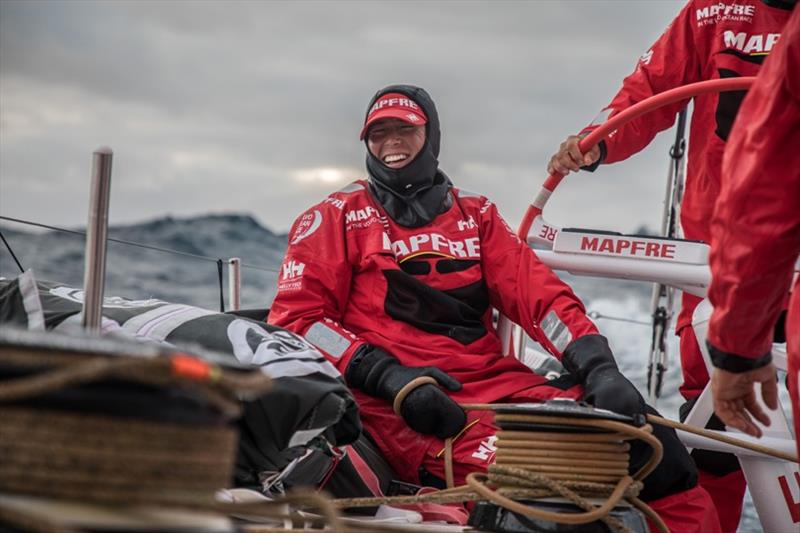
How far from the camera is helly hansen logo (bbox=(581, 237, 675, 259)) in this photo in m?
3.38

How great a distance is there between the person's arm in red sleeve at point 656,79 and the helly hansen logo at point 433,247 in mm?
677

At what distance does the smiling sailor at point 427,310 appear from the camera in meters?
2.95

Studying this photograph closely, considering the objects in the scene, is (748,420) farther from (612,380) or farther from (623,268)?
(623,268)

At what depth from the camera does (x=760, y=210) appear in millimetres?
1845

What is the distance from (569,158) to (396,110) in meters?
0.57

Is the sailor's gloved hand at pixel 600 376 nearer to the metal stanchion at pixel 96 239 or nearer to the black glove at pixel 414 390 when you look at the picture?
the black glove at pixel 414 390

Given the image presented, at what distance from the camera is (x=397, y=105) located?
11.6 ft

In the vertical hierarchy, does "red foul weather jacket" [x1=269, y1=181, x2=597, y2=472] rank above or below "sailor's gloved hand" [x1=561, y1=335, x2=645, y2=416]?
above

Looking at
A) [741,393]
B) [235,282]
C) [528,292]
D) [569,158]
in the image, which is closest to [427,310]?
[528,292]

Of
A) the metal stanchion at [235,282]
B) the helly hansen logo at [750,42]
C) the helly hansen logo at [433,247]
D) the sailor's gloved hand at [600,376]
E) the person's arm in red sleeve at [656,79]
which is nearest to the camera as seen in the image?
the sailor's gloved hand at [600,376]

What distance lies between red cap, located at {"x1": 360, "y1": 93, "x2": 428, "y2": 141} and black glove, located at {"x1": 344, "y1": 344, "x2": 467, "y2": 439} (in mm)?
780

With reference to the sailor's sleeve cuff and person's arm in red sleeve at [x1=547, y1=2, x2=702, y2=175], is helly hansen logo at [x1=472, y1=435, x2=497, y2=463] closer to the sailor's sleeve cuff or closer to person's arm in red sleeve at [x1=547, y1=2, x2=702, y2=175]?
the sailor's sleeve cuff

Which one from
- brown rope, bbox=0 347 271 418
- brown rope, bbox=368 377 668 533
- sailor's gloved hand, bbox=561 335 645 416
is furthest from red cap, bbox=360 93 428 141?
brown rope, bbox=0 347 271 418

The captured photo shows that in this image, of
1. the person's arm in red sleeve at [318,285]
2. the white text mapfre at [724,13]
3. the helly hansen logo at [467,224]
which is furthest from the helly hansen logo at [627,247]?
the white text mapfre at [724,13]
